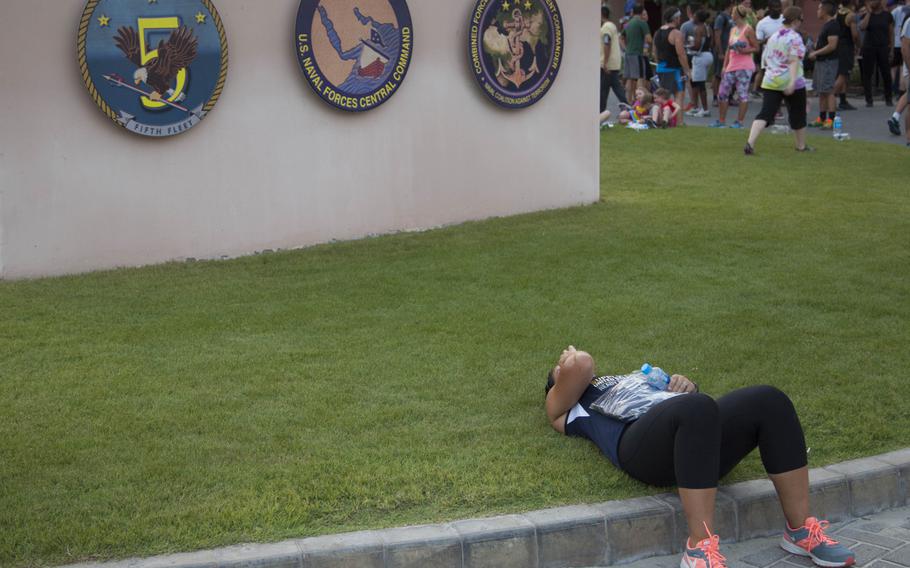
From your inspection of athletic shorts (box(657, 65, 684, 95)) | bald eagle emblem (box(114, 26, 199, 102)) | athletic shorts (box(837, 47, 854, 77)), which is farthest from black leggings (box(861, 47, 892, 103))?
bald eagle emblem (box(114, 26, 199, 102))

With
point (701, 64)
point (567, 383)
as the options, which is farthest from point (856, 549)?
point (701, 64)

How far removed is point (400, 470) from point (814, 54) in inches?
604

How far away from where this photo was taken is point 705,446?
14.4ft

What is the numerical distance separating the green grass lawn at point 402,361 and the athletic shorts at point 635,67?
33.6 feet

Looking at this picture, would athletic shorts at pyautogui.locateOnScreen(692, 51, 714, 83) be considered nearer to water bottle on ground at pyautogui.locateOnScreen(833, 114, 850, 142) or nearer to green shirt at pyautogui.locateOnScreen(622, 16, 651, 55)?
green shirt at pyautogui.locateOnScreen(622, 16, 651, 55)

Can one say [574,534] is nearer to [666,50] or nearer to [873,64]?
[666,50]

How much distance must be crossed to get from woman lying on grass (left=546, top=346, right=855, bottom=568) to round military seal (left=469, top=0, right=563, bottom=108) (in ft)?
20.9

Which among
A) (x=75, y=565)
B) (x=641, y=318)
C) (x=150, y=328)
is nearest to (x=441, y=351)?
(x=641, y=318)

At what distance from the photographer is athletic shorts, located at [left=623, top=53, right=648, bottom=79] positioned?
21.0 meters

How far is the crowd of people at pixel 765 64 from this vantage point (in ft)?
49.1

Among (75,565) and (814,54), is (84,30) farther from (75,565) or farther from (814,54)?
(814,54)

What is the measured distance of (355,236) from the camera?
10.3 metres

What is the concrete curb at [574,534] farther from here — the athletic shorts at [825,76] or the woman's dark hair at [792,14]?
the athletic shorts at [825,76]

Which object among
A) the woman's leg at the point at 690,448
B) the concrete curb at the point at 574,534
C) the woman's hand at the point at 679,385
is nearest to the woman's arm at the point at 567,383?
the woman's hand at the point at 679,385
